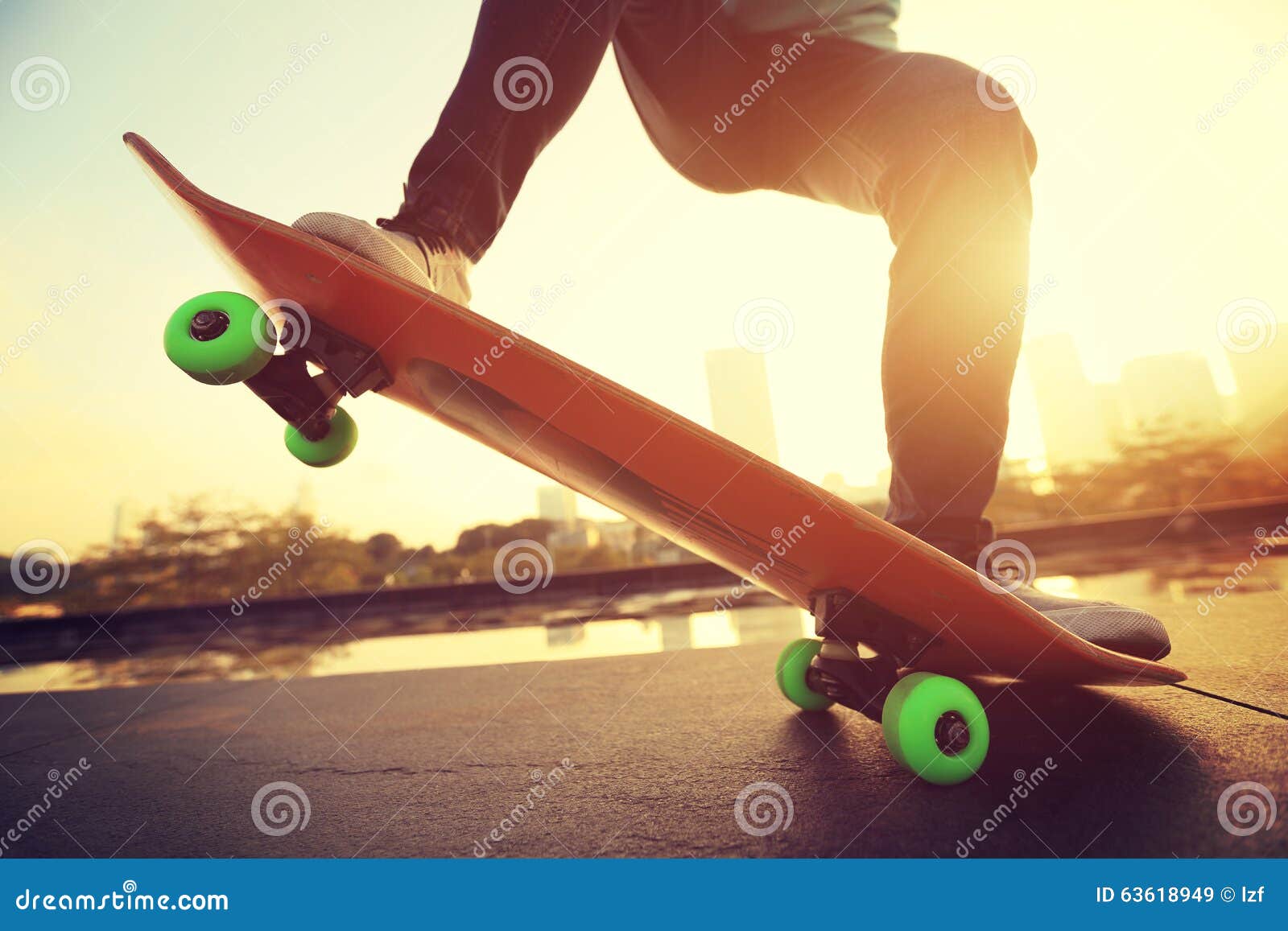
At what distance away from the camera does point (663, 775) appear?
975mm

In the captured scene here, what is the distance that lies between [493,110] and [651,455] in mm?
692

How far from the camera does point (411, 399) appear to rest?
4.01ft

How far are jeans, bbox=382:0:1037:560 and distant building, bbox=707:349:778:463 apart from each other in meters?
4.57

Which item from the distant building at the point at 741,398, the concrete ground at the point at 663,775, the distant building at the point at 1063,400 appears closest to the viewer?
the concrete ground at the point at 663,775

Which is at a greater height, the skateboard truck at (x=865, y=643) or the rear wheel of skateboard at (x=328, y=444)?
the skateboard truck at (x=865, y=643)

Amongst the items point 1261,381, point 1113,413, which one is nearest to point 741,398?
point 1261,381

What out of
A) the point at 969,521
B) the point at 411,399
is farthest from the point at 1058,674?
the point at 411,399

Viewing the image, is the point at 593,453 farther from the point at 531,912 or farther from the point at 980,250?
the point at 980,250

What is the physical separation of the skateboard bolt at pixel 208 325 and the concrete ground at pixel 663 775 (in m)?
0.71

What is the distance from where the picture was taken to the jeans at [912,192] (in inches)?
44.1

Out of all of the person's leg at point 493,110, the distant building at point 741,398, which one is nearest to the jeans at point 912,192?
the person's leg at point 493,110

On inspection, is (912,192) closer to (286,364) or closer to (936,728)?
(936,728)

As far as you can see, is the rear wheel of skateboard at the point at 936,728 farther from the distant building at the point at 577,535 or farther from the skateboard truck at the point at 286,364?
the distant building at the point at 577,535

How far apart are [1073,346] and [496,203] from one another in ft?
43.5
